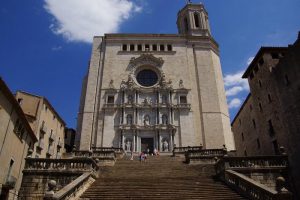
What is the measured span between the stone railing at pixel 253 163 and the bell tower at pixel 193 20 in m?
28.6

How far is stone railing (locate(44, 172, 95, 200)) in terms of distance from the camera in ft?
32.4

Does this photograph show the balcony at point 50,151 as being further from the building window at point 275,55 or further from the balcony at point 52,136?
the building window at point 275,55

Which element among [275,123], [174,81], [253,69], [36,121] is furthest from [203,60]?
[36,121]

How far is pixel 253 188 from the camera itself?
12031 mm

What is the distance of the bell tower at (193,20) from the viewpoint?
137 ft

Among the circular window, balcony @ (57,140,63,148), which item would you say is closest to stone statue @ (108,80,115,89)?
the circular window

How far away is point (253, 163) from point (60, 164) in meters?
11.0

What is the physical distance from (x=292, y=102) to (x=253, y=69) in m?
11.0

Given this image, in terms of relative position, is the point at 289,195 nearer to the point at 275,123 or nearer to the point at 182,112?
the point at 275,123

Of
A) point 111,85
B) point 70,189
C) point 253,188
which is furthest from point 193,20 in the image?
point 70,189

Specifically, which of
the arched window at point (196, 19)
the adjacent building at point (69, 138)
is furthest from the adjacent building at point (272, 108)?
the adjacent building at point (69, 138)

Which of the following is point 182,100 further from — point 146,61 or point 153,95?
point 146,61

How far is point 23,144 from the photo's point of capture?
77.0ft

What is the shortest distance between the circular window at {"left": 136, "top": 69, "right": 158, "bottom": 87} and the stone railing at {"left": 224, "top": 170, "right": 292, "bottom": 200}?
74.5 feet
